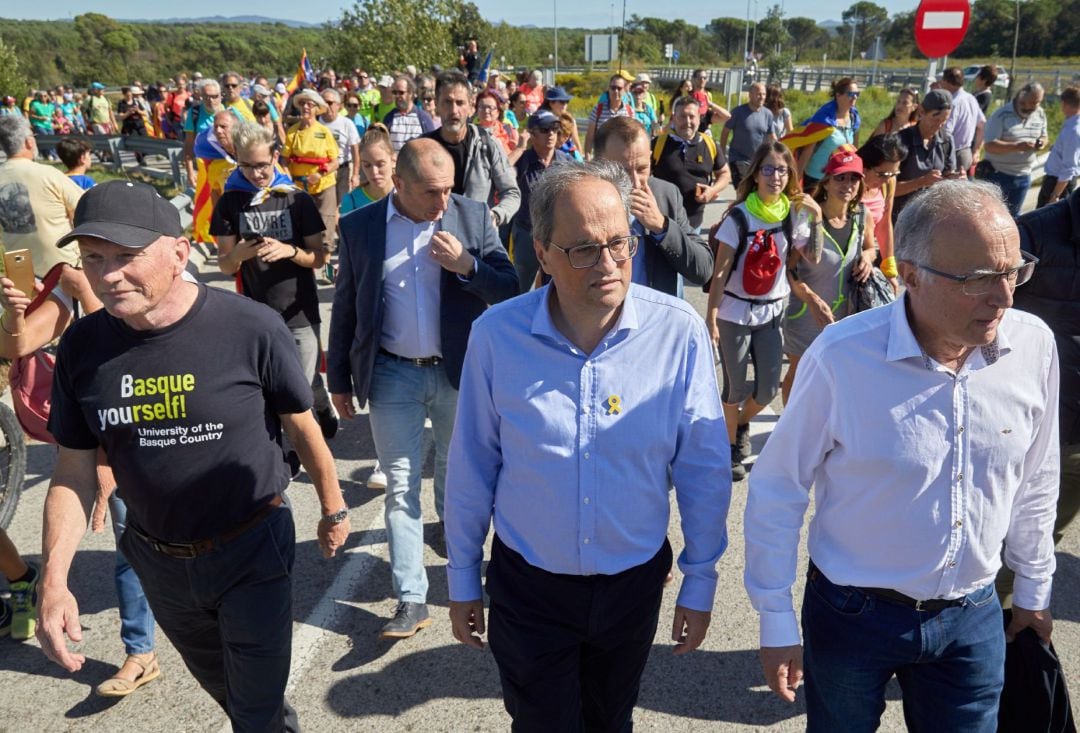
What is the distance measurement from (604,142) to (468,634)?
2438 millimetres

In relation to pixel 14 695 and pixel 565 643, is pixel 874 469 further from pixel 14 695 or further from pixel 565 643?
pixel 14 695

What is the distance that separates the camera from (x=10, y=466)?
464cm

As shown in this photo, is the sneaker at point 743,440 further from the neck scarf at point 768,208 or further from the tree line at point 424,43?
the tree line at point 424,43

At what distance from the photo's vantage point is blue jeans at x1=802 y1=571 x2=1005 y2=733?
2.14 metres

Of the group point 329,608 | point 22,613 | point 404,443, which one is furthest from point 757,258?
point 22,613

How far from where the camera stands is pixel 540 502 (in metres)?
2.24

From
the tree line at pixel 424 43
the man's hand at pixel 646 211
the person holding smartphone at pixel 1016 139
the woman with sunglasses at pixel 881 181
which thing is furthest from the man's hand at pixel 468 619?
the tree line at pixel 424 43

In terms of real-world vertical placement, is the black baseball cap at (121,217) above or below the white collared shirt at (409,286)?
above

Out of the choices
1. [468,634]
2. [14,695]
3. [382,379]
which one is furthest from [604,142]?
[14,695]

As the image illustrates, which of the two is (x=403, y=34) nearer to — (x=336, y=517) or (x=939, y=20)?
(x=939, y=20)

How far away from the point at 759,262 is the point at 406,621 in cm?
253

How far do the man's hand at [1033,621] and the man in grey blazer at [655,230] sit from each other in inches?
75.6

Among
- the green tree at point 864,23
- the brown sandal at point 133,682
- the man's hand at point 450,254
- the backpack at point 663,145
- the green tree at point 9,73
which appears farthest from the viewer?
the green tree at point 864,23

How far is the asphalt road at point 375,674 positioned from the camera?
3.20 meters
